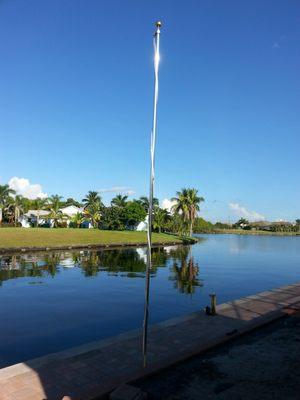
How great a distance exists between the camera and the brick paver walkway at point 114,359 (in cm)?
852

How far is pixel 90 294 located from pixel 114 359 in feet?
40.8

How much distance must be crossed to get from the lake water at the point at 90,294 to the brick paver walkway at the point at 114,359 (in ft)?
7.41

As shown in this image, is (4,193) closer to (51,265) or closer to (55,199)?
(55,199)

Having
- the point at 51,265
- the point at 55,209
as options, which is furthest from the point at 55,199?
the point at 51,265

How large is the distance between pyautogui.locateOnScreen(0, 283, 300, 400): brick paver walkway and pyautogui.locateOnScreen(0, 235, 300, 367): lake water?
88.9 inches

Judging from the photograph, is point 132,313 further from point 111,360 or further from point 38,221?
point 38,221

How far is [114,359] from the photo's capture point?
10.4m

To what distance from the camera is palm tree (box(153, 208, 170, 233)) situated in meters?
105

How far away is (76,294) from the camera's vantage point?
22516mm

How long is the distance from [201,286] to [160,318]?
9.89m

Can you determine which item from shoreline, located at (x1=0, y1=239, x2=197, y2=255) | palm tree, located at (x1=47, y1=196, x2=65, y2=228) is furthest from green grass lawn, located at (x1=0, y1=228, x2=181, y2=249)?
palm tree, located at (x1=47, y1=196, x2=65, y2=228)

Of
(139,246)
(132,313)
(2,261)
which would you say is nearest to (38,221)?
(139,246)

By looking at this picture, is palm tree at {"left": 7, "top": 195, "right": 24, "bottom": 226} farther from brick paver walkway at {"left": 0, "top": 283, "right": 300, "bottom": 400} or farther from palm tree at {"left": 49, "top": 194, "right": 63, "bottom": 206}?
brick paver walkway at {"left": 0, "top": 283, "right": 300, "bottom": 400}

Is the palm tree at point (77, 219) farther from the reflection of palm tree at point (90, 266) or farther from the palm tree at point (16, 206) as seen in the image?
the reflection of palm tree at point (90, 266)
